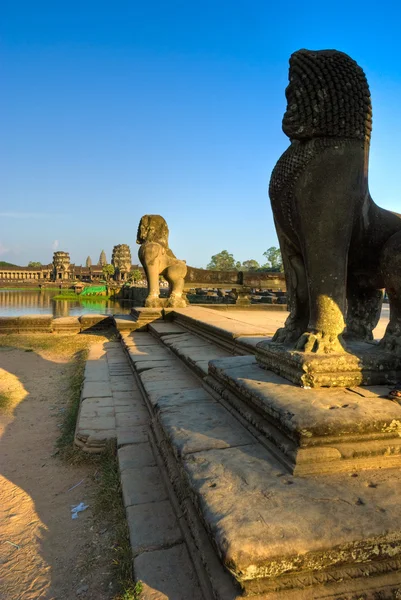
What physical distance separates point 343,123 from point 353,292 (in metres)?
1.06

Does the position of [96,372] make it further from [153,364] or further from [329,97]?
[329,97]

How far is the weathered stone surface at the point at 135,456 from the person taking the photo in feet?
7.59

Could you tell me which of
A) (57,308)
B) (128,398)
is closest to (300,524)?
(128,398)

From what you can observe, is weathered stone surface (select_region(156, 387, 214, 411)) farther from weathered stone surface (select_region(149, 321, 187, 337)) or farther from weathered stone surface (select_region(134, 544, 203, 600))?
weathered stone surface (select_region(149, 321, 187, 337))

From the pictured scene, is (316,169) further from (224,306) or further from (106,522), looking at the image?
(224,306)

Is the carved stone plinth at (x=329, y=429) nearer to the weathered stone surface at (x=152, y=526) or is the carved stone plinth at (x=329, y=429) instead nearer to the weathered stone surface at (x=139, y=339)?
the weathered stone surface at (x=152, y=526)

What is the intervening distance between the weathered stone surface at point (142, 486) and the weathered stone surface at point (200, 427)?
31cm

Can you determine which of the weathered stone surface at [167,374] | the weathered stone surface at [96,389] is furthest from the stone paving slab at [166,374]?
the weathered stone surface at [96,389]

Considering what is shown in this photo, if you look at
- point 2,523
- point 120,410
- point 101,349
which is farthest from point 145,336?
point 2,523

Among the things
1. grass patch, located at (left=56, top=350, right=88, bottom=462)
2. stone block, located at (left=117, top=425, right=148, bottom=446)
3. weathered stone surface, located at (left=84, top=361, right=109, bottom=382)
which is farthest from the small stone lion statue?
stone block, located at (left=117, top=425, right=148, bottom=446)

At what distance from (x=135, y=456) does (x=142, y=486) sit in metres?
0.39

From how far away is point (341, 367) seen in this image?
192 cm

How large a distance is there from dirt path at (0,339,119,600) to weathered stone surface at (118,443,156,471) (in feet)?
0.74

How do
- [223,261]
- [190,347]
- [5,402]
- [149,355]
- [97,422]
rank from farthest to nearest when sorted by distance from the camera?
[223,261], [149,355], [190,347], [5,402], [97,422]
